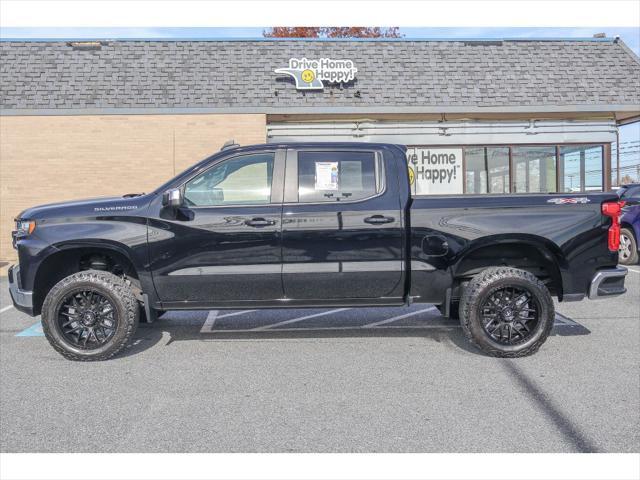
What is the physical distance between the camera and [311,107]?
13945 millimetres

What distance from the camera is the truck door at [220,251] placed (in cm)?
574

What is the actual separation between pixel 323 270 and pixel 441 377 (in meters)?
1.45

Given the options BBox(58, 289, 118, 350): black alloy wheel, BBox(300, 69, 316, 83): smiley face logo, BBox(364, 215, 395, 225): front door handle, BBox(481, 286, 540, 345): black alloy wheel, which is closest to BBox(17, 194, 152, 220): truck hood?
BBox(58, 289, 118, 350): black alloy wheel

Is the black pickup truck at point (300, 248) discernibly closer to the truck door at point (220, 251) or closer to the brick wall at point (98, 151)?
the truck door at point (220, 251)

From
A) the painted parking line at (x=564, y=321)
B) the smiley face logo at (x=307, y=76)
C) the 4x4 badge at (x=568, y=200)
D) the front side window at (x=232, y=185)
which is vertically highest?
the smiley face logo at (x=307, y=76)

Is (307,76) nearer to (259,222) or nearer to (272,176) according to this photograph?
(272,176)

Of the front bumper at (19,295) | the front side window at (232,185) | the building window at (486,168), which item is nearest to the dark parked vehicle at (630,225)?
the building window at (486,168)

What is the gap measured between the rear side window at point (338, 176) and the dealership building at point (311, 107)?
26.9 feet

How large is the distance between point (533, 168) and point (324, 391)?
12165mm

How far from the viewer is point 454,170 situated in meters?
15.1

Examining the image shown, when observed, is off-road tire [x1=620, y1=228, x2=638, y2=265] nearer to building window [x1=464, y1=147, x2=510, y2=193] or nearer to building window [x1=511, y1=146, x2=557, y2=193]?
building window [x1=511, y1=146, x2=557, y2=193]

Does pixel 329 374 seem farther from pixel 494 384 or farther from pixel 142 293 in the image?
pixel 142 293

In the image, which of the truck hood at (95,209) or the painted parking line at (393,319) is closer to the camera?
the truck hood at (95,209)

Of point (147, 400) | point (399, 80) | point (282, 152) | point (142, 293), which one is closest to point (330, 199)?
point (282, 152)
